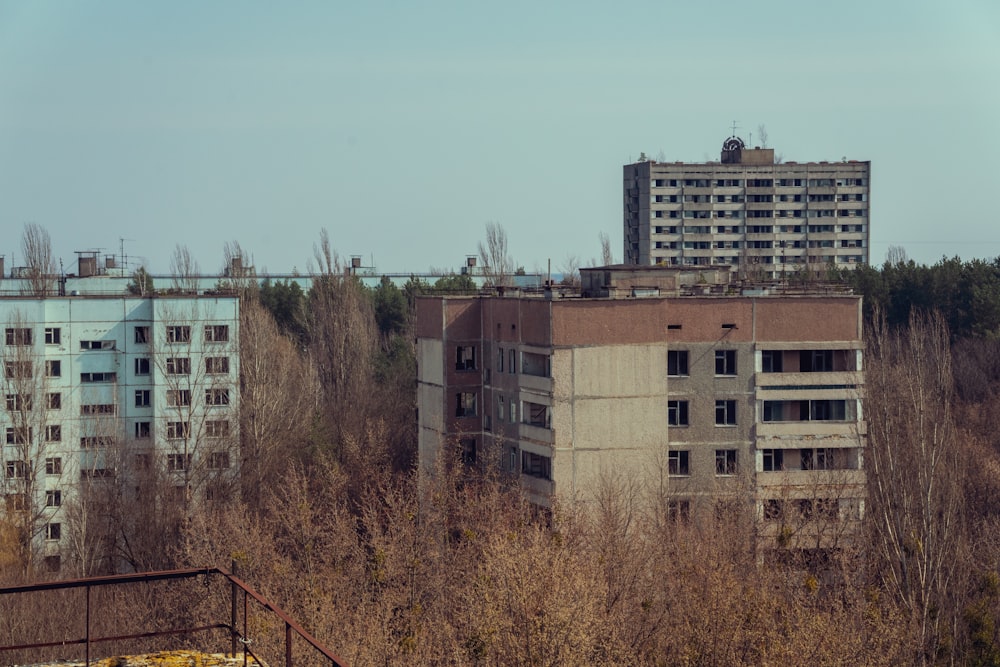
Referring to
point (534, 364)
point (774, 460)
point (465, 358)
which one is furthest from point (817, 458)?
point (465, 358)

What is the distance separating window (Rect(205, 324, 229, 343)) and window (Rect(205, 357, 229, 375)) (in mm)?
607

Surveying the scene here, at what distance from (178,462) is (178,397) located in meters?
2.14

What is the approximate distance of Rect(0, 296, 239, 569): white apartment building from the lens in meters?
42.2

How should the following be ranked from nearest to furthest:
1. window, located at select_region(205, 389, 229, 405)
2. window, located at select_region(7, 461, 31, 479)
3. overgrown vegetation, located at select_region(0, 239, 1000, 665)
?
overgrown vegetation, located at select_region(0, 239, 1000, 665) → window, located at select_region(7, 461, 31, 479) → window, located at select_region(205, 389, 229, 405)

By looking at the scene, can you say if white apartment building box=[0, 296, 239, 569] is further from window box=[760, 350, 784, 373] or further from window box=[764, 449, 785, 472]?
window box=[760, 350, 784, 373]

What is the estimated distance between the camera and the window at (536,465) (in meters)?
33.2

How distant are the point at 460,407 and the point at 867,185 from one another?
180 ft

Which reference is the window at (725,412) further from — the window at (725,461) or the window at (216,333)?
the window at (216,333)

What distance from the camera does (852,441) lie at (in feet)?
110

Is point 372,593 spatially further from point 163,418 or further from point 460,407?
point 163,418

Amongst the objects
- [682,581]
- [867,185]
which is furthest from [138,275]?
[867,185]

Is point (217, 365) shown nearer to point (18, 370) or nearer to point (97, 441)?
point (97, 441)

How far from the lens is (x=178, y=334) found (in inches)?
1769

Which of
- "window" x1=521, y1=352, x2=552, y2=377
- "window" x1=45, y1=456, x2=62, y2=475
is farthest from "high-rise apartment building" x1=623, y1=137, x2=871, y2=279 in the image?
"window" x1=521, y1=352, x2=552, y2=377
